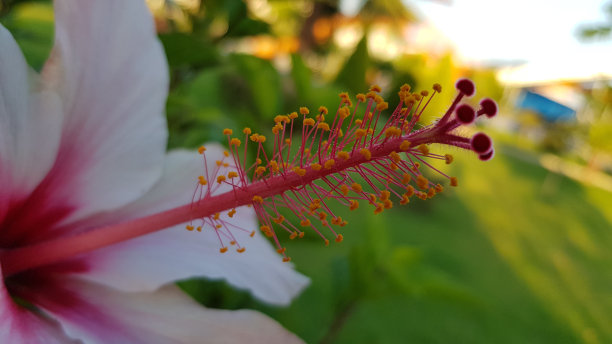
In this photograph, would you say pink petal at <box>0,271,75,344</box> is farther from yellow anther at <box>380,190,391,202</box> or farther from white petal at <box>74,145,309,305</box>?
yellow anther at <box>380,190,391,202</box>

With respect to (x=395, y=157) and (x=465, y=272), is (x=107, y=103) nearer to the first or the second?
(x=395, y=157)

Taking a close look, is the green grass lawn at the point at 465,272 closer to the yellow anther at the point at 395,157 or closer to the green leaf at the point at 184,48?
the yellow anther at the point at 395,157

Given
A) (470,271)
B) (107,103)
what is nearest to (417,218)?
(470,271)

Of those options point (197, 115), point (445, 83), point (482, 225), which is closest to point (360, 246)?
point (197, 115)

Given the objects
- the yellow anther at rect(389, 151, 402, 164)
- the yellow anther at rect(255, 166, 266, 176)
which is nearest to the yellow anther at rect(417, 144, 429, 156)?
the yellow anther at rect(389, 151, 402, 164)

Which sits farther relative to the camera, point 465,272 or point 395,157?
point 465,272

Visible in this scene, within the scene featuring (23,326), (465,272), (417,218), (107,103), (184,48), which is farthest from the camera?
(417,218)

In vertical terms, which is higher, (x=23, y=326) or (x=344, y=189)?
(x=344, y=189)

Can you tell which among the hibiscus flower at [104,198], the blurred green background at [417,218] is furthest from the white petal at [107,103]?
the blurred green background at [417,218]
